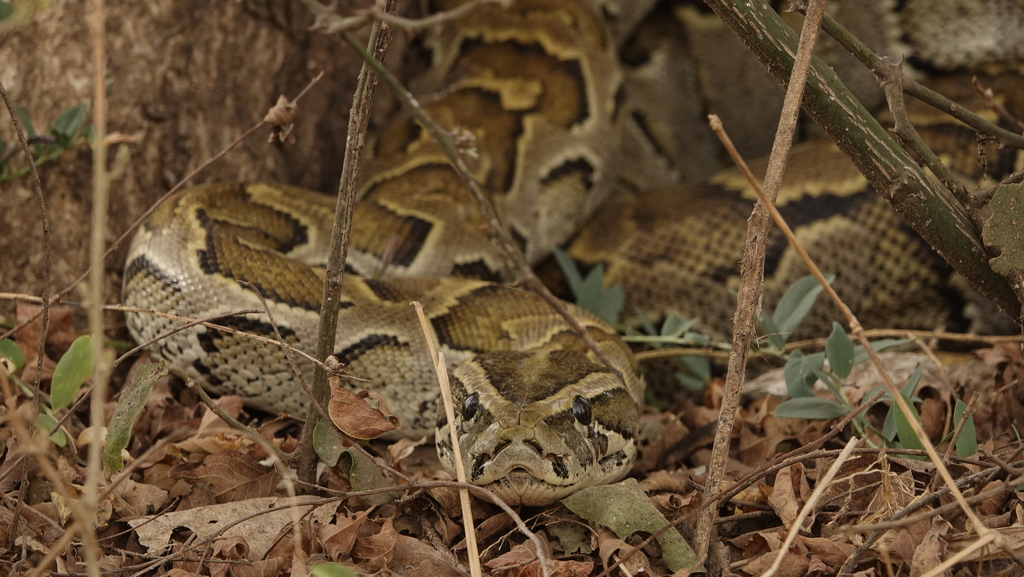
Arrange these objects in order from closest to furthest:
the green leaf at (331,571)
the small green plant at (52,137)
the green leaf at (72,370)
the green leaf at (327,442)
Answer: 1. the green leaf at (331,571)
2. the green leaf at (72,370)
3. the green leaf at (327,442)
4. the small green plant at (52,137)

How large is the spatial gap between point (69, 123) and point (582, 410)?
9.11ft

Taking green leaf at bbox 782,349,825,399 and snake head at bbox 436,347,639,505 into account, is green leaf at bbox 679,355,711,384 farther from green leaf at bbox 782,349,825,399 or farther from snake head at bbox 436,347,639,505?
snake head at bbox 436,347,639,505

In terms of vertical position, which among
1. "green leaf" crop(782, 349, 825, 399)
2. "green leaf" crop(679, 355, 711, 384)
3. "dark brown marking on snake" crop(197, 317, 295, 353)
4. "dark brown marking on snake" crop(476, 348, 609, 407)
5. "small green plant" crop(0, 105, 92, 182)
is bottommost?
"green leaf" crop(679, 355, 711, 384)

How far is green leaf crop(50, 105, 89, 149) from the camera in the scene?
390 centimetres

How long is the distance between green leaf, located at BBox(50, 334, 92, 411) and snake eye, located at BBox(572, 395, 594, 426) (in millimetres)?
1631

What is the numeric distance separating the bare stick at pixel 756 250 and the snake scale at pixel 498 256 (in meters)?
0.42

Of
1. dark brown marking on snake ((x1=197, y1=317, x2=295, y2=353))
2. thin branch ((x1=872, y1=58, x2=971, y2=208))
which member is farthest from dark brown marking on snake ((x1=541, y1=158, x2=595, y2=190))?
thin branch ((x1=872, y1=58, x2=971, y2=208))

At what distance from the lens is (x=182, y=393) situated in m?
3.84

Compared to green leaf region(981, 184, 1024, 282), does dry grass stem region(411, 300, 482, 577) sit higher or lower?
lower

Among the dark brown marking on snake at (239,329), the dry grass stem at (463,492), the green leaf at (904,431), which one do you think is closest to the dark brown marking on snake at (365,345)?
the dark brown marking on snake at (239,329)

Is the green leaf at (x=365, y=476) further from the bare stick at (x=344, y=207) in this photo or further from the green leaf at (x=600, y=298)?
the green leaf at (x=600, y=298)

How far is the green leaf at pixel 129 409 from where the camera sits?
2.68 meters

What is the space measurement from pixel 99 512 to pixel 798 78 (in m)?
2.71

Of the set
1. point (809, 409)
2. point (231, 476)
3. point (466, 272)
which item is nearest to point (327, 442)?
point (231, 476)
